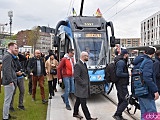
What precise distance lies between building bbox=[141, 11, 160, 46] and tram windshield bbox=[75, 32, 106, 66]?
94.8 metres

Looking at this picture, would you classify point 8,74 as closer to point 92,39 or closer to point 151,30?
point 92,39

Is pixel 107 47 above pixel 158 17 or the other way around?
the other way around

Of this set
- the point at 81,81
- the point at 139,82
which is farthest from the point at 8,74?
the point at 139,82

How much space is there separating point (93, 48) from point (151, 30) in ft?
341

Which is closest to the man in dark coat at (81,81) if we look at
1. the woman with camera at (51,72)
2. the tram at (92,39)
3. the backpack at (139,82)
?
the backpack at (139,82)

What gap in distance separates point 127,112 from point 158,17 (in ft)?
326

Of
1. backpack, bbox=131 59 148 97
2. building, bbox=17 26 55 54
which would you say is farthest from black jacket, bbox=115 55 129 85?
building, bbox=17 26 55 54

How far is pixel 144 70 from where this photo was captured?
499 centimetres

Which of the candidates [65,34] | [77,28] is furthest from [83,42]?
[65,34]

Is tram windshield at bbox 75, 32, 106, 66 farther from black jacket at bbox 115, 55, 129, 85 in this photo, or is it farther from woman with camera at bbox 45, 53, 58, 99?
black jacket at bbox 115, 55, 129, 85

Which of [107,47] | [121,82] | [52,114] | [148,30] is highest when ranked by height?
[148,30]

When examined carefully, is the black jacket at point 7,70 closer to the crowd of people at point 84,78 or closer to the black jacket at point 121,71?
the crowd of people at point 84,78

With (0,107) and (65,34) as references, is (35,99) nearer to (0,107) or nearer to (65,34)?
(0,107)

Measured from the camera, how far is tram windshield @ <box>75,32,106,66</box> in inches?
382
